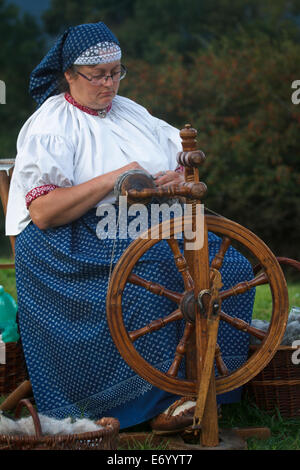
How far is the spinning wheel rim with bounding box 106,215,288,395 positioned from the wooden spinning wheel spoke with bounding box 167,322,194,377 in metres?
0.04

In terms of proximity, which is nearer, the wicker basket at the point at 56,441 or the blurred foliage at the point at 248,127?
the wicker basket at the point at 56,441

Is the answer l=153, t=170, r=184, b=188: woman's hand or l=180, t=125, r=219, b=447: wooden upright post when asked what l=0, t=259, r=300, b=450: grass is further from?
l=153, t=170, r=184, b=188: woman's hand

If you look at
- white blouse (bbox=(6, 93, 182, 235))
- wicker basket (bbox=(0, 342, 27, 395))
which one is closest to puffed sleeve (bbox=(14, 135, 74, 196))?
white blouse (bbox=(6, 93, 182, 235))

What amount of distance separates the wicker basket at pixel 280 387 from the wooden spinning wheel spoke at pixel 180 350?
26.5 inches

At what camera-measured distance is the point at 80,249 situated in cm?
306

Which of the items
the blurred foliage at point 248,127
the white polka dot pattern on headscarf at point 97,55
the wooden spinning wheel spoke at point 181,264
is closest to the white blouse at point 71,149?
the white polka dot pattern on headscarf at point 97,55

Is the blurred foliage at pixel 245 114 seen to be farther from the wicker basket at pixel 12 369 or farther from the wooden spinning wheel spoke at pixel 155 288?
the wooden spinning wheel spoke at pixel 155 288

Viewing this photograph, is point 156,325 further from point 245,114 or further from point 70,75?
point 245,114

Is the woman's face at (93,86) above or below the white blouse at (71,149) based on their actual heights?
above

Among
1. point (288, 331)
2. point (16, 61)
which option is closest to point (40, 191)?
point (288, 331)

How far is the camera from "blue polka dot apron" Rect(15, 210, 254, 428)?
2.86m

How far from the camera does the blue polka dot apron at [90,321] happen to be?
2.86 meters

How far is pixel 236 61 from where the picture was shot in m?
10.2

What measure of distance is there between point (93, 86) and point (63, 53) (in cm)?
20
